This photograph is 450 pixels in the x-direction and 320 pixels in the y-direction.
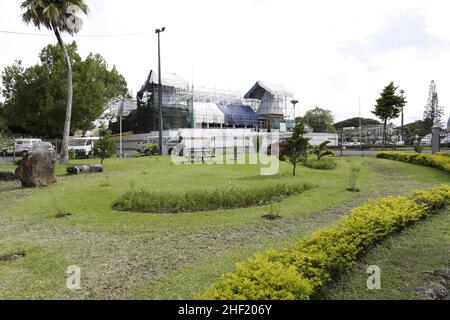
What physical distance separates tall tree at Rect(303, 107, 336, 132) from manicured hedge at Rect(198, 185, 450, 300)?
74.3 meters

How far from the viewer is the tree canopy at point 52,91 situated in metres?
34.2

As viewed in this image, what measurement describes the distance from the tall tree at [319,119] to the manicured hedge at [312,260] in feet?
244

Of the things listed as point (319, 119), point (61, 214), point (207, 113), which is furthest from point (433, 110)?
point (61, 214)

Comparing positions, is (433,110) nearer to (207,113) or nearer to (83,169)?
(207,113)

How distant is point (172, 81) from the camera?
172 feet

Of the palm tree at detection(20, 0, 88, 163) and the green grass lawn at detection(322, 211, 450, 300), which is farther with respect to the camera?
the palm tree at detection(20, 0, 88, 163)

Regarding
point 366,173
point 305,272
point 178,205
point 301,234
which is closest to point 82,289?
point 305,272

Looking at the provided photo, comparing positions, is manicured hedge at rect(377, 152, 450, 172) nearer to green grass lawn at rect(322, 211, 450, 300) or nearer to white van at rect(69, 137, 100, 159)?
green grass lawn at rect(322, 211, 450, 300)

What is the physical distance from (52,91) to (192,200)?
30682 mm

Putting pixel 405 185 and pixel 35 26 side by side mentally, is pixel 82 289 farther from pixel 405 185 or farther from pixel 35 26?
pixel 35 26

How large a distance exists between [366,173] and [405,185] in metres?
3.27

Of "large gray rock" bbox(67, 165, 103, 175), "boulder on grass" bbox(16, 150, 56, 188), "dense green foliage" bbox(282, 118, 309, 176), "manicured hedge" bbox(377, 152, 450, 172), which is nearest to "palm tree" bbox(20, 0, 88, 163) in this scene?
"large gray rock" bbox(67, 165, 103, 175)

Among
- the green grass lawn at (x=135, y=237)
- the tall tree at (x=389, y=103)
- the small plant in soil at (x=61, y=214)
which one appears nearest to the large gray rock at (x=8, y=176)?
the green grass lawn at (x=135, y=237)

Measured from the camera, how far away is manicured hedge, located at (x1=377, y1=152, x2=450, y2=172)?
1462 centimetres
